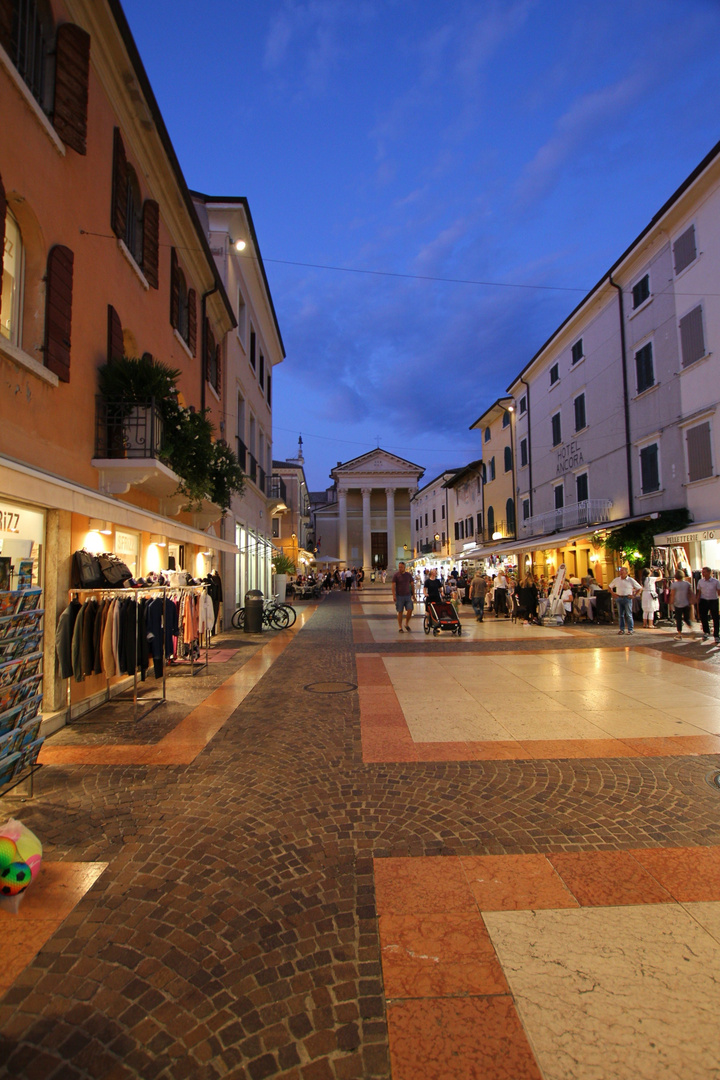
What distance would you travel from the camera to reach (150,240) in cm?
949

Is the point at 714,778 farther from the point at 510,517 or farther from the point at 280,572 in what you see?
the point at 510,517

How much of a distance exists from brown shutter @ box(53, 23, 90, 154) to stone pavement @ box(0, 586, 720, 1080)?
22.2 ft

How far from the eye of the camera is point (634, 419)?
18.8 m

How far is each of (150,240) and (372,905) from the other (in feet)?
33.9

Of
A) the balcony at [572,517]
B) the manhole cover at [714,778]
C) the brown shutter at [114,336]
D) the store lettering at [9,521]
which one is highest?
the brown shutter at [114,336]

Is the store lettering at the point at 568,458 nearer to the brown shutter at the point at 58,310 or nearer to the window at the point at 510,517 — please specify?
the window at the point at 510,517

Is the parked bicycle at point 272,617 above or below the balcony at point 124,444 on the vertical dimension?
below

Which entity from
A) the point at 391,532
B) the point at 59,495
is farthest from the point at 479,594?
the point at 391,532

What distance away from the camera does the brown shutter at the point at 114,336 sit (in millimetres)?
7680

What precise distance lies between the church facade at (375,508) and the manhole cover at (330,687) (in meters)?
60.6

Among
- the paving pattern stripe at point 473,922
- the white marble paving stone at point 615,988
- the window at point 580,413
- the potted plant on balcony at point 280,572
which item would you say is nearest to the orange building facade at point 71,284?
the paving pattern stripe at point 473,922

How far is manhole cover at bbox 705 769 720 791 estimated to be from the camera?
422cm

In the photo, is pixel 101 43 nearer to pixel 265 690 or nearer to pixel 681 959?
pixel 265 690

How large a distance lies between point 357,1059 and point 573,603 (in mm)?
16530
